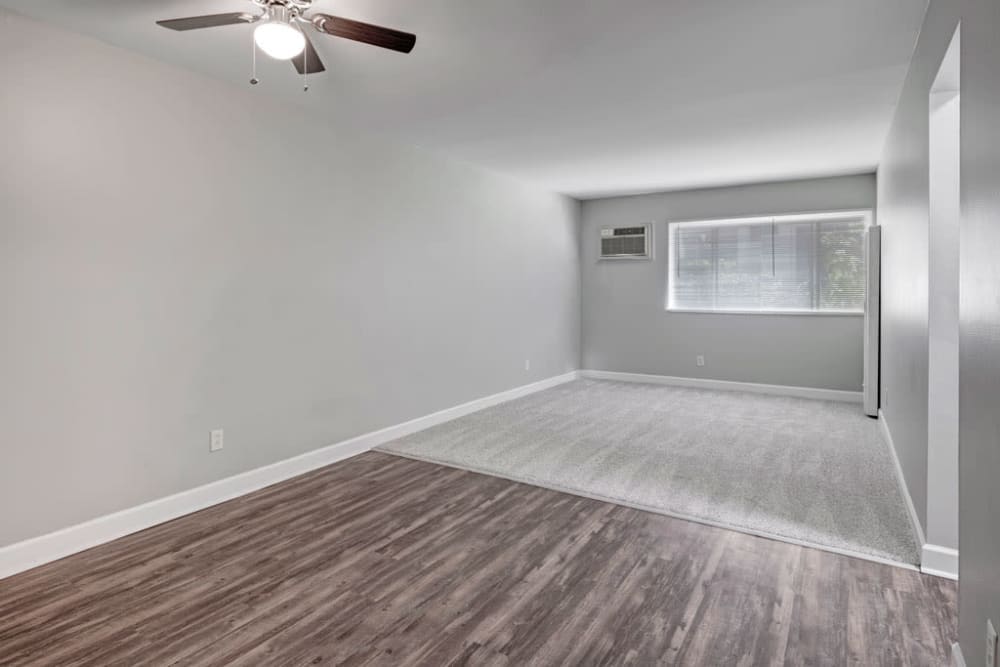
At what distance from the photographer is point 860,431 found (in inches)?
188

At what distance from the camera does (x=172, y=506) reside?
304cm

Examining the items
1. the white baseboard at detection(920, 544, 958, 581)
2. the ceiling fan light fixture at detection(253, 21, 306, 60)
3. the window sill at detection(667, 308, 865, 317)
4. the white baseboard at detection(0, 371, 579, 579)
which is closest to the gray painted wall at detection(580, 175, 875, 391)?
the window sill at detection(667, 308, 865, 317)

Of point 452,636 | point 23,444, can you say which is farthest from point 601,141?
point 23,444

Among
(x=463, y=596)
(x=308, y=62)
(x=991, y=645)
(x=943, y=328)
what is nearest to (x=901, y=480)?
(x=943, y=328)

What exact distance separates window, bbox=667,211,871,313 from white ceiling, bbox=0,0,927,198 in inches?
54.8

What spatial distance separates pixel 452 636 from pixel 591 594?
1.98 ft

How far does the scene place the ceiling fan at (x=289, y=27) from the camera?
6.63 feet

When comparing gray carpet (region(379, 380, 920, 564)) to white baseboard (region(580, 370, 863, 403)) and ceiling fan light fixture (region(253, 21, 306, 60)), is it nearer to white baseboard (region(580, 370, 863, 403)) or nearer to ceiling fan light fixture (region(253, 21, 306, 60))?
white baseboard (region(580, 370, 863, 403))

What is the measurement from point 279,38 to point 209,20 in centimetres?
35

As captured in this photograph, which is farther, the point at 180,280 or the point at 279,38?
the point at 180,280

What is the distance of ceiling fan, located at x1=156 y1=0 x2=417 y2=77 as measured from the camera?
202 cm

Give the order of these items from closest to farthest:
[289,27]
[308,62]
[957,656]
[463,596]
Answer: [957,656] < [289,27] < [463,596] < [308,62]

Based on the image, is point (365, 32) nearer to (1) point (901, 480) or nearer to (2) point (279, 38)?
(2) point (279, 38)

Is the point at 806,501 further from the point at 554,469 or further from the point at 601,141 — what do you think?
the point at 601,141
